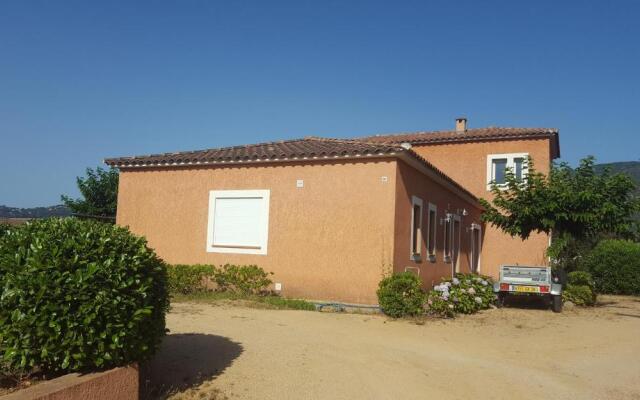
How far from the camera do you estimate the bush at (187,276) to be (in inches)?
508

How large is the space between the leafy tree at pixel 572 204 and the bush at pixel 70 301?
42.6 feet

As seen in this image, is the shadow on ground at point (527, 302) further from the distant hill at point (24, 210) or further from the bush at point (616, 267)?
the distant hill at point (24, 210)

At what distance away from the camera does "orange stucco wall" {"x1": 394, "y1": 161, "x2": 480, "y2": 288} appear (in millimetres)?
12250

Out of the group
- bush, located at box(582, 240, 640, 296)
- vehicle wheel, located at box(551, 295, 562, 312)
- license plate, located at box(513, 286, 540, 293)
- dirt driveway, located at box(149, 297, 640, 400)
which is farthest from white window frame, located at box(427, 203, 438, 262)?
bush, located at box(582, 240, 640, 296)

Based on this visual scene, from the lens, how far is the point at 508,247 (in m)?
22.7

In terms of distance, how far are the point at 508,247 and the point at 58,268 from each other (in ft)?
69.3

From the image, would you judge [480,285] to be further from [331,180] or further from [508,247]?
[508,247]

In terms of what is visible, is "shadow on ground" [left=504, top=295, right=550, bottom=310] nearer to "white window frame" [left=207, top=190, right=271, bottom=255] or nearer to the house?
the house

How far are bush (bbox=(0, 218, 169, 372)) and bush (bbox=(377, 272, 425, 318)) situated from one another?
676 cm

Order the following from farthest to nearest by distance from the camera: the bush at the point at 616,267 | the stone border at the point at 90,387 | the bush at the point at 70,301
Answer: the bush at the point at 616,267 → the bush at the point at 70,301 → the stone border at the point at 90,387

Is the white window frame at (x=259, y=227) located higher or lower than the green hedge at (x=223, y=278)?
higher

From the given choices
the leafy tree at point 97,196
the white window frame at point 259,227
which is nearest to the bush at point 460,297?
the white window frame at point 259,227

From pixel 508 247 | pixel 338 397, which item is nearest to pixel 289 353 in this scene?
pixel 338 397

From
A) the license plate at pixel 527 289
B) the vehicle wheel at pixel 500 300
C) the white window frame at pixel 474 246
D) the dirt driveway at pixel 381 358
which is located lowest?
the dirt driveway at pixel 381 358
